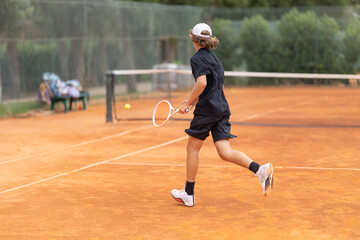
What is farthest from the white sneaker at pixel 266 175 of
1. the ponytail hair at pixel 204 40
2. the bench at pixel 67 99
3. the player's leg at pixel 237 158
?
the bench at pixel 67 99

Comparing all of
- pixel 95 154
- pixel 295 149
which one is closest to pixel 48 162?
pixel 95 154

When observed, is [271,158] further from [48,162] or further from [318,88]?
[318,88]

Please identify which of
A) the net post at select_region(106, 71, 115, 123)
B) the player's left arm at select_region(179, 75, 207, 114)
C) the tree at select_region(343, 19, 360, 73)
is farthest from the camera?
the tree at select_region(343, 19, 360, 73)

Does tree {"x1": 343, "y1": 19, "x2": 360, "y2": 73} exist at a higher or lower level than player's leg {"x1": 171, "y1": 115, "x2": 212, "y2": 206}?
higher

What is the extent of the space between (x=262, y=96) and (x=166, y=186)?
1537 cm

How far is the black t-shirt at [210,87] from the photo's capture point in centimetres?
637

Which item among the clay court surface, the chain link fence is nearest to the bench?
the chain link fence

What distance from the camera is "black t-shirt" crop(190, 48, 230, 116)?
637cm

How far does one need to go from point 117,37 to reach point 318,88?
8.88 meters

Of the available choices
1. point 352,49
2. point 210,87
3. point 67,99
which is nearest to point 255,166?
point 210,87

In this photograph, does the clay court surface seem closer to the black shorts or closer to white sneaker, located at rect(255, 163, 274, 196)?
white sneaker, located at rect(255, 163, 274, 196)

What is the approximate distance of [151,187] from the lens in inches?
297

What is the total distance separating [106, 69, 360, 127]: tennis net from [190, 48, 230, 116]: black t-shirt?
6.95 meters

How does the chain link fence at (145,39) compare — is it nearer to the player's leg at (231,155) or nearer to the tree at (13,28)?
the tree at (13,28)
